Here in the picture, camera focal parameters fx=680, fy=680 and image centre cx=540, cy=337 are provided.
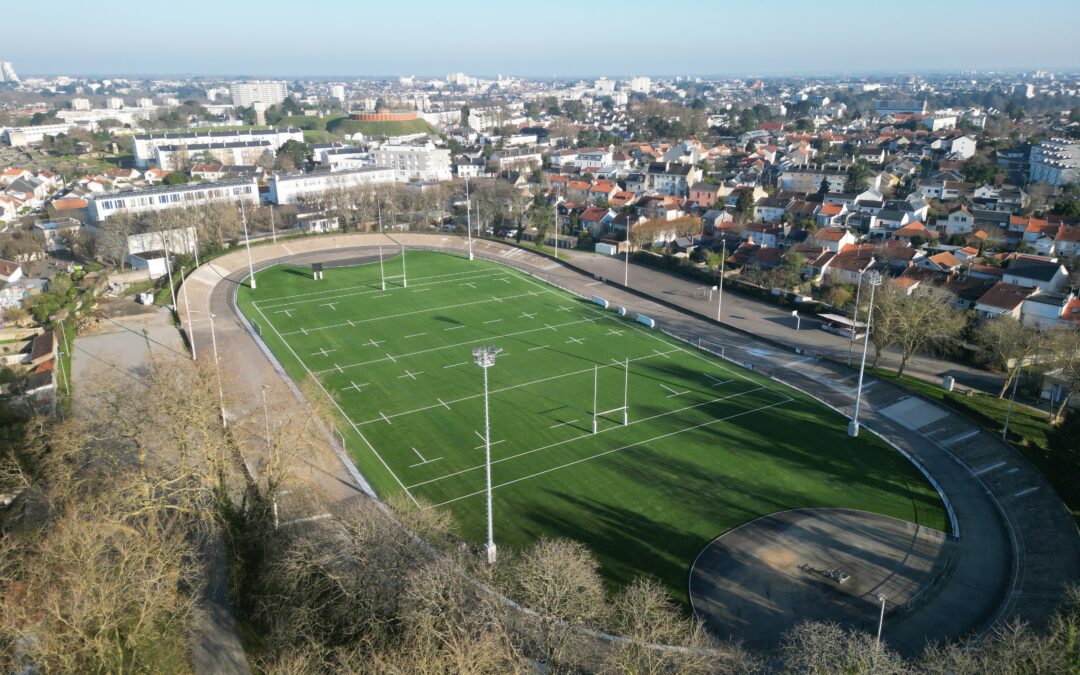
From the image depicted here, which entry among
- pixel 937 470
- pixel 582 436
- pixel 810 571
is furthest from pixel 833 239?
pixel 810 571

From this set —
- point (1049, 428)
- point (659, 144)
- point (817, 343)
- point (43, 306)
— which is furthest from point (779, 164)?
point (43, 306)

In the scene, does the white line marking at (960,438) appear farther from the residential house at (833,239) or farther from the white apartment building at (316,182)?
the white apartment building at (316,182)

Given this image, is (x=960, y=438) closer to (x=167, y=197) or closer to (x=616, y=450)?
(x=616, y=450)

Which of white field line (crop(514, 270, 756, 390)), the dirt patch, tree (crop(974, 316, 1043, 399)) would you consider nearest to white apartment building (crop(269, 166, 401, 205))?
white field line (crop(514, 270, 756, 390))

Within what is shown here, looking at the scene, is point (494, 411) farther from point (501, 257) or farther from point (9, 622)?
point (501, 257)

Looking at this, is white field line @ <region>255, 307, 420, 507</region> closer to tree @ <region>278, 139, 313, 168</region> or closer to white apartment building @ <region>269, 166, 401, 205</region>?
white apartment building @ <region>269, 166, 401, 205</region>

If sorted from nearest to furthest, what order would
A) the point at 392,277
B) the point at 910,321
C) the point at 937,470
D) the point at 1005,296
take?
the point at 937,470, the point at 910,321, the point at 1005,296, the point at 392,277
